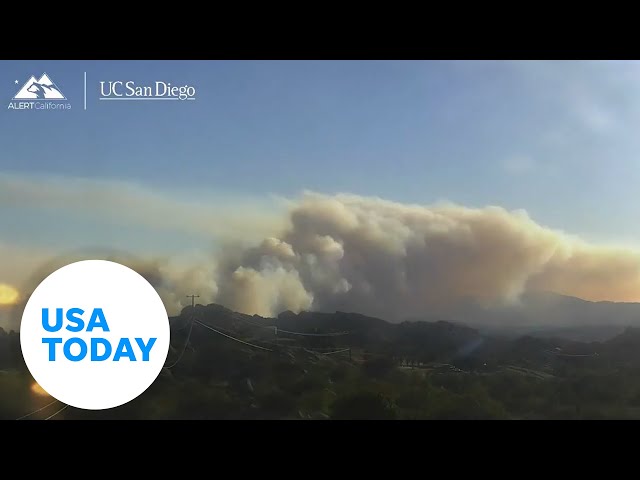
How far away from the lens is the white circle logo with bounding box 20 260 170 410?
2945 mm

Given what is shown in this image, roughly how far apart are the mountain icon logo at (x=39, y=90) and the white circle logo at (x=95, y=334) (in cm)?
95

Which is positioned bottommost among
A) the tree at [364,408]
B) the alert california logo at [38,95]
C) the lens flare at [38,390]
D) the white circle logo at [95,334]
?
the tree at [364,408]

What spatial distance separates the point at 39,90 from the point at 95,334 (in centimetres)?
139

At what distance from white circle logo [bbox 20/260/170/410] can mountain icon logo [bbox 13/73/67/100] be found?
946mm

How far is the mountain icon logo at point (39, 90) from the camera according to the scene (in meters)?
3.09

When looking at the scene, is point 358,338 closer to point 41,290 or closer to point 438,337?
point 438,337

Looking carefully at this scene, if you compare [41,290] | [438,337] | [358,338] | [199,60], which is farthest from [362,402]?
[199,60]

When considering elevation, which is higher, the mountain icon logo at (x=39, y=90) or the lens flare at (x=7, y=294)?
the mountain icon logo at (x=39, y=90)

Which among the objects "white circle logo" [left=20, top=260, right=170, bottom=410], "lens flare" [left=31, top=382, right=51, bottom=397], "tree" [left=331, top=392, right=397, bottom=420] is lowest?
"tree" [left=331, top=392, right=397, bottom=420]

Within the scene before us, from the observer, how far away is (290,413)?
313 cm

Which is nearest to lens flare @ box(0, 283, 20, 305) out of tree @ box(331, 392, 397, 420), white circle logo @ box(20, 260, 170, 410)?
white circle logo @ box(20, 260, 170, 410)

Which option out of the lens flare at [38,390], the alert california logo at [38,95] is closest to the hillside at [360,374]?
the lens flare at [38,390]

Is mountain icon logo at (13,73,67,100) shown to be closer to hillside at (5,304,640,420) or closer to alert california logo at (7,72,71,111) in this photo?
alert california logo at (7,72,71,111)

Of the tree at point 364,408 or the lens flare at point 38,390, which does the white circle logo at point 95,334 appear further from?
the tree at point 364,408
